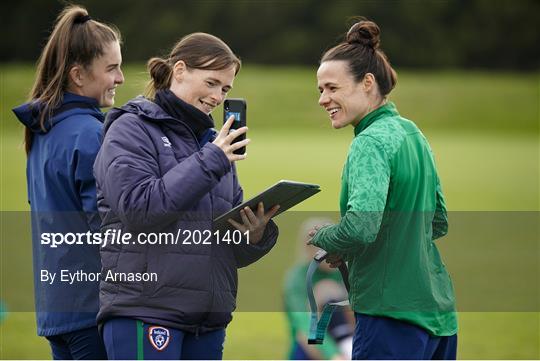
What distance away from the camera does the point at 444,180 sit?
19.1 metres

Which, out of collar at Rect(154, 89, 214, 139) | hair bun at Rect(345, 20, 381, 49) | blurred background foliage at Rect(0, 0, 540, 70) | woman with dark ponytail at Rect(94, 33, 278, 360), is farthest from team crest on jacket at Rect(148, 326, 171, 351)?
blurred background foliage at Rect(0, 0, 540, 70)

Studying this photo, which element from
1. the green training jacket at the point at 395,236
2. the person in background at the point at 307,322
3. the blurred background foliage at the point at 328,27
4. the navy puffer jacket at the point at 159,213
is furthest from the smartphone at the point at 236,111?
the blurred background foliage at the point at 328,27

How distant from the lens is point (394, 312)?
9.51 ft

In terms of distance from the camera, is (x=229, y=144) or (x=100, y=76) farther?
(x=100, y=76)

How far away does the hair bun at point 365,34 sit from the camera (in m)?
3.12

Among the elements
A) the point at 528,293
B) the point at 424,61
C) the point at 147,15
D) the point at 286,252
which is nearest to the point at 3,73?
the point at 147,15

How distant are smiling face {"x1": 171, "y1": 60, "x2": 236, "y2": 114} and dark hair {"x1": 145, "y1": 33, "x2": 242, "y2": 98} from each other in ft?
0.06

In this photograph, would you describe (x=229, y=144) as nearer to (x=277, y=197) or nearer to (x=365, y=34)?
(x=277, y=197)

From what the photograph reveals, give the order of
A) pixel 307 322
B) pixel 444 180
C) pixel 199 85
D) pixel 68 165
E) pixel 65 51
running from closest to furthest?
1. pixel 199 85
2. pixel 68 165
3. pixel 65 51
4. pixel 307 322
5. pixel 444 180

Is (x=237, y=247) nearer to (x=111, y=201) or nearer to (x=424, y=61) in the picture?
(x=111, y=201)

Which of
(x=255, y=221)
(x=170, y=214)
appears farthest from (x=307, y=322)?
(x=170, y=214)

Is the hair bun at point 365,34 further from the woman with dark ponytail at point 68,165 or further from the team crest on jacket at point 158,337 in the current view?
the team crest on jacket at point 158,337

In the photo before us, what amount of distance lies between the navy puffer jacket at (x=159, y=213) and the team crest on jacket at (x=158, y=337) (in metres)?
0.02

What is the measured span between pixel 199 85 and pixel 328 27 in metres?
36.8
